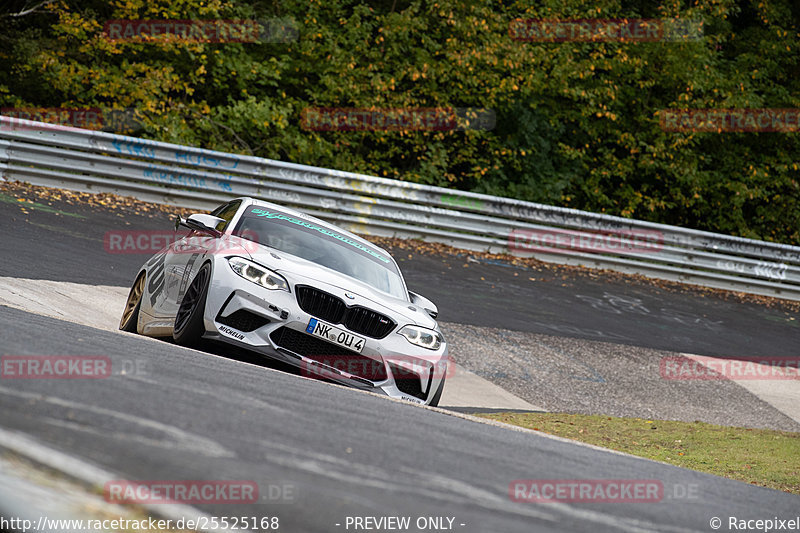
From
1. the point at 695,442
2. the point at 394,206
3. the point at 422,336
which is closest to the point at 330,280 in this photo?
the point at 422,336

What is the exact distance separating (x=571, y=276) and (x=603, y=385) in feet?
22.6

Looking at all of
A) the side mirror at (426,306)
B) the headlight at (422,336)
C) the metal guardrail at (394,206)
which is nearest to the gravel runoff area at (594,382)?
the side mirror at (426,306)

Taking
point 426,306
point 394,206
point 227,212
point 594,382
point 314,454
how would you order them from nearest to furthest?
point 314,454, point 426,306, point 227,212, point 594,382, point 394,206

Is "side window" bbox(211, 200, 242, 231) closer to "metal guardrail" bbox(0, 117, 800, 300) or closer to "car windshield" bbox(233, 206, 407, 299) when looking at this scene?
"car windshield" bbox(233, 206, 407, 299)

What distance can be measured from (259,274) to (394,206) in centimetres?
1075

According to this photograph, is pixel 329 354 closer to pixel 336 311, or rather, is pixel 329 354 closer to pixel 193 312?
pixel 336 311

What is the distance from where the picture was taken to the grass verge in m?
7.29

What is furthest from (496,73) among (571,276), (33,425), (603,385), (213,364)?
(33,425)

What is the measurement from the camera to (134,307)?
804 centimetres

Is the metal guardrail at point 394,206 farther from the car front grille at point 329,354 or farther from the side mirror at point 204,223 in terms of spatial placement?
the car front grille at point 329,354

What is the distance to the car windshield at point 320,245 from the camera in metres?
7.54

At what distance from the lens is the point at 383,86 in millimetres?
21469

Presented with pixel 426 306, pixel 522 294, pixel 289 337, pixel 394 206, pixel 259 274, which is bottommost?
pixel 522 294

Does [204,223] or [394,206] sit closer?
[204,223]
